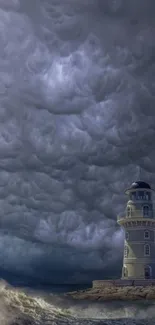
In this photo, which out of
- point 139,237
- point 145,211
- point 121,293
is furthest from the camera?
point 145,211

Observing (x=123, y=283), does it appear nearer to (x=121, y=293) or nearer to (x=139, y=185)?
(x=121, y=293)

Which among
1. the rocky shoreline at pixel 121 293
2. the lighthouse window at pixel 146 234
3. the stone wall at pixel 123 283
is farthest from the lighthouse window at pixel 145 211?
the rocky shoreline at pixel 121 293

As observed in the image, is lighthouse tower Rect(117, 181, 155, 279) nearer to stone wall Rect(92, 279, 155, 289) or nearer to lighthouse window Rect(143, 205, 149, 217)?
lighthouse window Rect(143, 205, 149, 217)

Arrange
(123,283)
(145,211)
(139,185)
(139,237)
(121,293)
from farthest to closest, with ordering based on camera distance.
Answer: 1. (139,185)
2. (145,211)
3. (139,237)
4. (123,283)
5. (121,293)

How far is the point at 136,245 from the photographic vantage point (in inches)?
2795

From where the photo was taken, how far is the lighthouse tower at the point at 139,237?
69.9 meters

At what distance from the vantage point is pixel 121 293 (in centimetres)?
5984

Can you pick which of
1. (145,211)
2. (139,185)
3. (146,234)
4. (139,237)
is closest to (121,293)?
(139,237)

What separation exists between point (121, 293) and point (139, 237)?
14.2 meters

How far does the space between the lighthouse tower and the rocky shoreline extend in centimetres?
851

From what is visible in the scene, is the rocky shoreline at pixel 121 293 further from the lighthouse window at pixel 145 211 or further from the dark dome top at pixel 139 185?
the dark dome top at pixel 139 185

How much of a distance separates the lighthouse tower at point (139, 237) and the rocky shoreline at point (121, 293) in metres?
8.51

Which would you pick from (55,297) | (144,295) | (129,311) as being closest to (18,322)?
(55,297)

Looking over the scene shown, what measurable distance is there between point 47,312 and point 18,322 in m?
1.28
